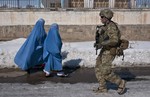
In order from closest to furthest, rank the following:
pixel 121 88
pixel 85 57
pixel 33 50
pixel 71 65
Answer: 1. pixel 121 88
2. pixel 33 50
3. pixel 71 65
4. pixel 85 57

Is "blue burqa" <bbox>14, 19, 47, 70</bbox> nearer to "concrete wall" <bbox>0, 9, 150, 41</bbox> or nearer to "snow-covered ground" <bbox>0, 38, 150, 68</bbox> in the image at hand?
"snow-covered ground" <bbox>0, 38, 150, 68</bbox>

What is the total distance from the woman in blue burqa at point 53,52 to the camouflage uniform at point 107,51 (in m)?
2.14

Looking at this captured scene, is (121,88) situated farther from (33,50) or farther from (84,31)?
(84,31)

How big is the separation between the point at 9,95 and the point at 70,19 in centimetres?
1122

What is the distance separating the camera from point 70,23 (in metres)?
17.7

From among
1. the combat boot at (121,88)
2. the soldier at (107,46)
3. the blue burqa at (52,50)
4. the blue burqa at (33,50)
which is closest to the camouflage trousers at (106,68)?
the soldier at (107,46)

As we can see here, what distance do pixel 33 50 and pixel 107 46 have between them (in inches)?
119

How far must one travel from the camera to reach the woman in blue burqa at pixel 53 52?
877 cm

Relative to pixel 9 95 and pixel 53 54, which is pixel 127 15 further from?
pixel 9 95

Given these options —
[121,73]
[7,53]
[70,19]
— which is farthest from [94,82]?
[70,19]

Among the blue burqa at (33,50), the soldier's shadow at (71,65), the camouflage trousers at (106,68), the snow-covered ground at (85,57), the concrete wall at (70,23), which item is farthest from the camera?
the concrete wall at (70,23)

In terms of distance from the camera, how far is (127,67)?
10.4 m

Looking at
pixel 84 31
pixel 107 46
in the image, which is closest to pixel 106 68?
pixel 107 46

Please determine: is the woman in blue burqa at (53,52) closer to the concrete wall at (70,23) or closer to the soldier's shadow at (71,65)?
the soldier's shadow at (71,65)
